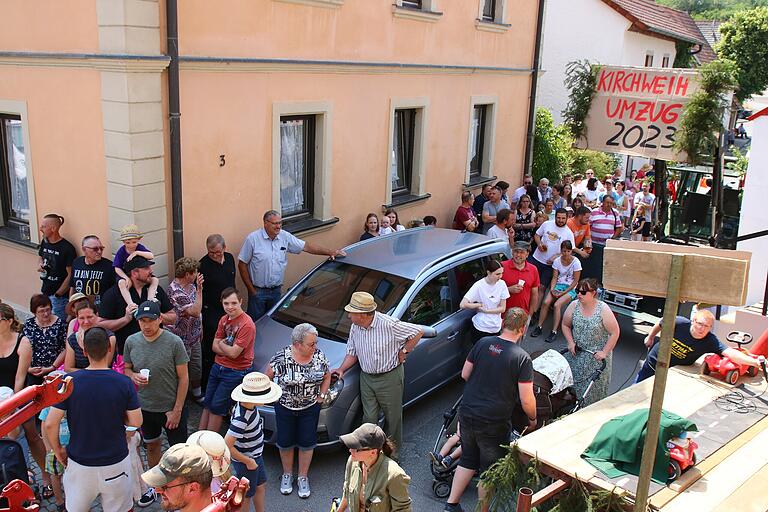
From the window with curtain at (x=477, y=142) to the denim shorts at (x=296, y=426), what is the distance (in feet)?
29.2

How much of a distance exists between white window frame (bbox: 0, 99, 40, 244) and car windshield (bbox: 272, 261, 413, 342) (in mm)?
3442

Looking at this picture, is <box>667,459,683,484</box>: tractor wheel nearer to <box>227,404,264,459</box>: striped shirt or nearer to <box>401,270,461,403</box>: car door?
<box>227,404,264,459</box>: striped shirt

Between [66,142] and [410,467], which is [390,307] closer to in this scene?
[410,467]

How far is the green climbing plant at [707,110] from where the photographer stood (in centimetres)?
1010

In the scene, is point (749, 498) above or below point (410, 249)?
below

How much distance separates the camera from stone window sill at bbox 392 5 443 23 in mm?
10781

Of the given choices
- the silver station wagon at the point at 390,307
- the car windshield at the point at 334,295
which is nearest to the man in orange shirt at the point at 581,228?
the silver station wagon at the point at 390,307

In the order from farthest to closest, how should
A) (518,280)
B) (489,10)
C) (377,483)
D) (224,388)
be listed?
(489,10)
(518,280)
(224,388)
(377,483)

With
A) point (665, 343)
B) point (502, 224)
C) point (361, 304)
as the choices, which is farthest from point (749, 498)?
point (502, 224)

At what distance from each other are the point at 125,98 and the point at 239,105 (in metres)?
1.59

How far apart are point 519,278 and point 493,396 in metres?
3.36

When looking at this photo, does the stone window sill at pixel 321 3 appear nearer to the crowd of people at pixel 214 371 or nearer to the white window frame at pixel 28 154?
the crowd of people at pixel 214 371

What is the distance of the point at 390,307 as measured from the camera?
23.1 feet

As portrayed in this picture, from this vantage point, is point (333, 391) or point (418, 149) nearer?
point (333, 391)
